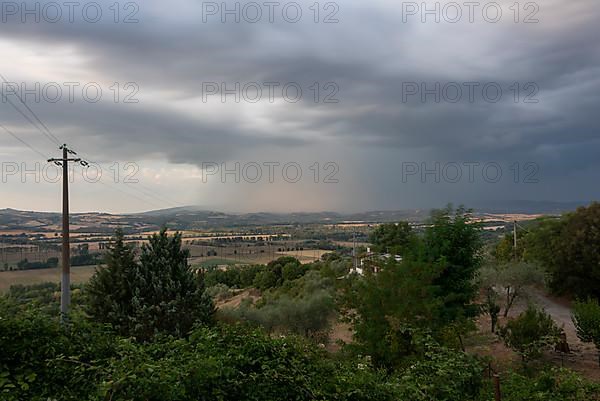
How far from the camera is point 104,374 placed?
4.50 metres

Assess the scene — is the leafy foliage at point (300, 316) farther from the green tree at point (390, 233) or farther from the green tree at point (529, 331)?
the green tree at point (390, 233)

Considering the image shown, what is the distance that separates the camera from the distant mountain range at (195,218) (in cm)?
2161

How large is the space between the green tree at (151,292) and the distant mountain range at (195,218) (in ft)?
9.82

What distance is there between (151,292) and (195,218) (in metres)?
18.7

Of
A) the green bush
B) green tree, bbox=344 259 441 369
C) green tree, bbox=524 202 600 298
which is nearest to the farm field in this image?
green tree, bbox=344 259 441 369

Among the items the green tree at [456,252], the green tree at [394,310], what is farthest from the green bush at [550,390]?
the green tree at [456,252]

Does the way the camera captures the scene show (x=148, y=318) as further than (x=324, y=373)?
Yes

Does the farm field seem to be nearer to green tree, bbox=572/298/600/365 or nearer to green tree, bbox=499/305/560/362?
green tree, bbox=499/305/560/362

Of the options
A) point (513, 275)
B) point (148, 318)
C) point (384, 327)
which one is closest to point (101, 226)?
point (148, 318)

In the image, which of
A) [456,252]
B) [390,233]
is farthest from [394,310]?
[390,233]

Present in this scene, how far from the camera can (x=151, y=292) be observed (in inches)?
591

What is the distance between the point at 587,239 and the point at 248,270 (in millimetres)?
28042

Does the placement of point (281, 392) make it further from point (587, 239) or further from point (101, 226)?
point (587, 239)

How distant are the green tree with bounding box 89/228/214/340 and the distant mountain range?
2.99 m
